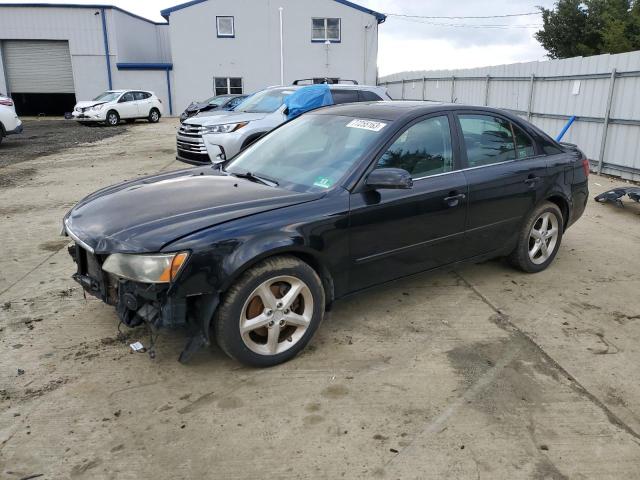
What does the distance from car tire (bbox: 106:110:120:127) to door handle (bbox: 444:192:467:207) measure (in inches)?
861

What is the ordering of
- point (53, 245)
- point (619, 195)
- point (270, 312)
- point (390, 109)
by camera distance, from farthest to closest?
1. point (619, 195)
2. point (53, 245)
3. point (390, 109)
4. point (270, 312)

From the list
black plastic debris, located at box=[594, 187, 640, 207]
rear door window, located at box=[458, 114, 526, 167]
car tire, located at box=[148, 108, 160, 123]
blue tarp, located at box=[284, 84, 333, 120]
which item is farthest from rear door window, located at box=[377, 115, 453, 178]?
car tire, located at box=[148, 108, 160, 123]

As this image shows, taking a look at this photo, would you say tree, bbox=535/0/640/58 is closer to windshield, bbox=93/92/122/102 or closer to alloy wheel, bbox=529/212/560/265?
windshield, bbox=93/92/122/102

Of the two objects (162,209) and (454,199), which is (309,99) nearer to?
(454,199)

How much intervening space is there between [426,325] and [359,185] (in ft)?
3.95

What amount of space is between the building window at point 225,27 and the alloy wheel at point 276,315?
93.1 feet

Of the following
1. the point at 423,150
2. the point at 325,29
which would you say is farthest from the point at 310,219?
the point at 325,29

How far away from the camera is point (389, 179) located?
3.44 meters

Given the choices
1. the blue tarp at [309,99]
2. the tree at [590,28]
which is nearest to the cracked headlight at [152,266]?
the blue tarp at [309,99]

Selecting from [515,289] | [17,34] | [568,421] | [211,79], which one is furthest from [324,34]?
[568,421]

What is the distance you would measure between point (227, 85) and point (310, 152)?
27496mm

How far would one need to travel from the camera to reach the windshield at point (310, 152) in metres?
3.72

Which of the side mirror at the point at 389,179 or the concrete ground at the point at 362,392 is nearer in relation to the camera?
the concrete ground at the point at 362,392

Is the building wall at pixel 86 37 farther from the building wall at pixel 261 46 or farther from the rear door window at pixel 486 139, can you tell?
the rear door window at pixel 486 139
